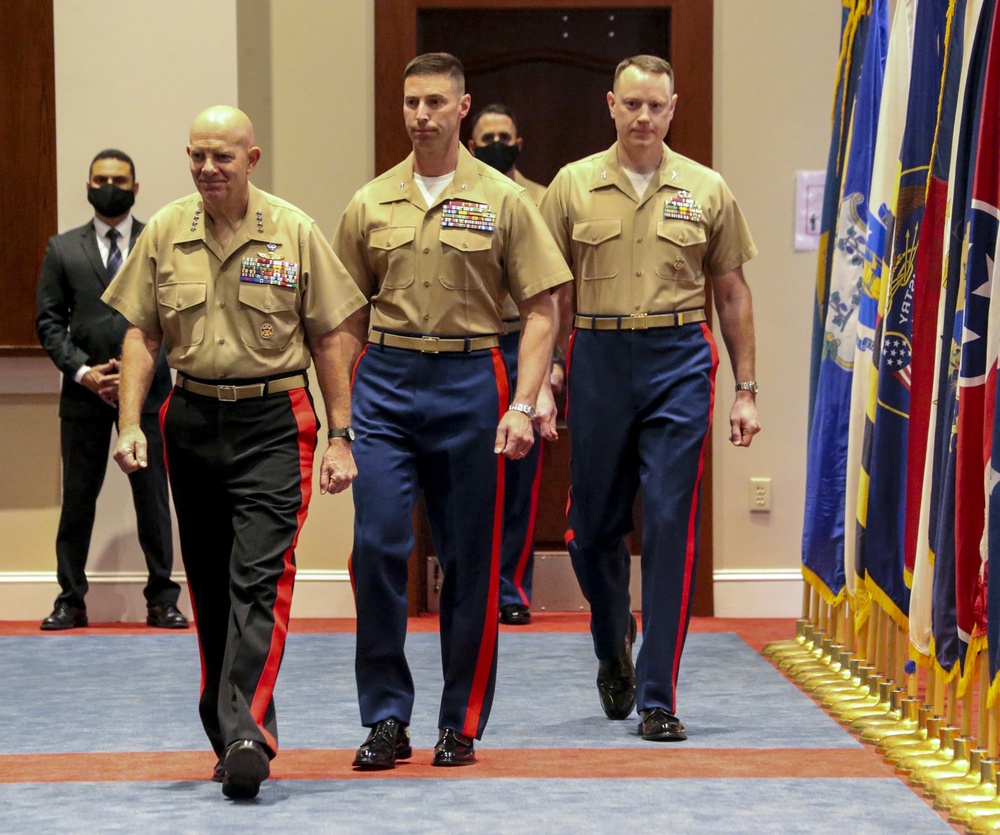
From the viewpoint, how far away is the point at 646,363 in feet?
13.6

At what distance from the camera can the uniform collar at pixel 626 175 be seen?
4.25 metres

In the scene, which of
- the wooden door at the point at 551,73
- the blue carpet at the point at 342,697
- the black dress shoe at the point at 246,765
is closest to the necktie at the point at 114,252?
the wooden door at the point at 551,73

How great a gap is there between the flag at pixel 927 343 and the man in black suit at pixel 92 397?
9.71 feet

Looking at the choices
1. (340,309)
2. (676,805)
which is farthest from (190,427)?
(676,805)

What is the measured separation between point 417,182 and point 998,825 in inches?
75.1

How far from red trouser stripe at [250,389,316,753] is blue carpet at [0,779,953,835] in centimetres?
20

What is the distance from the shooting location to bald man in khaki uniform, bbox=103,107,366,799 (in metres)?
3.43

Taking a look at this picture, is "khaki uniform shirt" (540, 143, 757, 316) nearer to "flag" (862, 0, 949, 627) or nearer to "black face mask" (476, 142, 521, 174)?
"flag" (862, 0, 949, 627)

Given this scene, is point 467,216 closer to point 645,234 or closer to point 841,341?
point 645,234

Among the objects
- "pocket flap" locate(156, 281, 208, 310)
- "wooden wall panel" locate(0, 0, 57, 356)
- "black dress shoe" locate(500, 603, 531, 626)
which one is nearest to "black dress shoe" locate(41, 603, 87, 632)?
"wooden wall panel" locate(0, 0, 57, 356)

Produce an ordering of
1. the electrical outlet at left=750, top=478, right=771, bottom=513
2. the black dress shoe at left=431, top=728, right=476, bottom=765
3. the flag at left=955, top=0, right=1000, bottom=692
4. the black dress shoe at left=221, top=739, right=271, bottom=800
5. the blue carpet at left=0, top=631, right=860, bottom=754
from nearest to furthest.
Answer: the black dress shoe at left=221, top=739, right=271, bottom=800 → the flag at left=955, top=0, right=1000, bottom=692 → the black dress shoe at left=431, top=728, right=476, bottom=765 → the blue carpet at left=0, top=631, right=860, bottom=754 → the electrical outlet at left=750, top=478, right=771, bottom=513

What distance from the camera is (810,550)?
5266mm

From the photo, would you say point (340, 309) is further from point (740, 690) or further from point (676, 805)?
point (740, 690)

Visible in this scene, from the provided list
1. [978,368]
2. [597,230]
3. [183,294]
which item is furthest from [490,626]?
[978,368]
